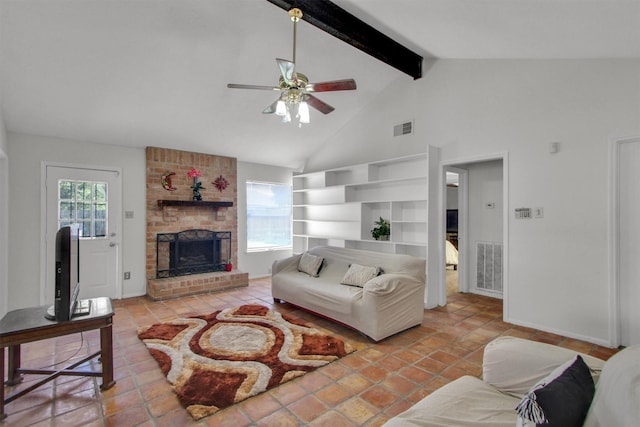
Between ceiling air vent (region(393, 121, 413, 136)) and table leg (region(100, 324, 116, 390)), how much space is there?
4236 mm

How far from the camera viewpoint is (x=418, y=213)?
14.9 ft

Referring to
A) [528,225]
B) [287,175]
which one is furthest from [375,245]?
[287,175]

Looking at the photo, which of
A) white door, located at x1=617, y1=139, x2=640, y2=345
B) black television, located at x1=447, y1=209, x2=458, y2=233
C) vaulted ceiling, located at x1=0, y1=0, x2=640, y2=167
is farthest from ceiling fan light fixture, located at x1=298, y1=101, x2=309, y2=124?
black television, located at x1=447, y1=209, x2=458, y2=233

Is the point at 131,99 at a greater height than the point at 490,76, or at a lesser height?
lesser

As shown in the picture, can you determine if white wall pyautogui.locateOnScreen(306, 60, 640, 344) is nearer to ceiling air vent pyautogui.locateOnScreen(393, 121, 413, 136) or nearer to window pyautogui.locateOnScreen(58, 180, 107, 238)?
ceiling air vent pyautogui.locateOnScreen(393, 121, 413, 136)

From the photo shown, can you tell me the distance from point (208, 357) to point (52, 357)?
1.43m

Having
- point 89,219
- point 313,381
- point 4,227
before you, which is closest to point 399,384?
point 313,381

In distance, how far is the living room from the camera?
3.03m

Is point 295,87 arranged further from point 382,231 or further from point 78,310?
point 382,231

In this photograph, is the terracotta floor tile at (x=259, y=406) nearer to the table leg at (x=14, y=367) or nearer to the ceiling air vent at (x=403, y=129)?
the table leg at (x=14, y=367)

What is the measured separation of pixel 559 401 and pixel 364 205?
4.15 m

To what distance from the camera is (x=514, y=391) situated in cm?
150

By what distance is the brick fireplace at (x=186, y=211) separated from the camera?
191 inches

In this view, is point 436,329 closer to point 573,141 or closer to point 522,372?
point 522,372
